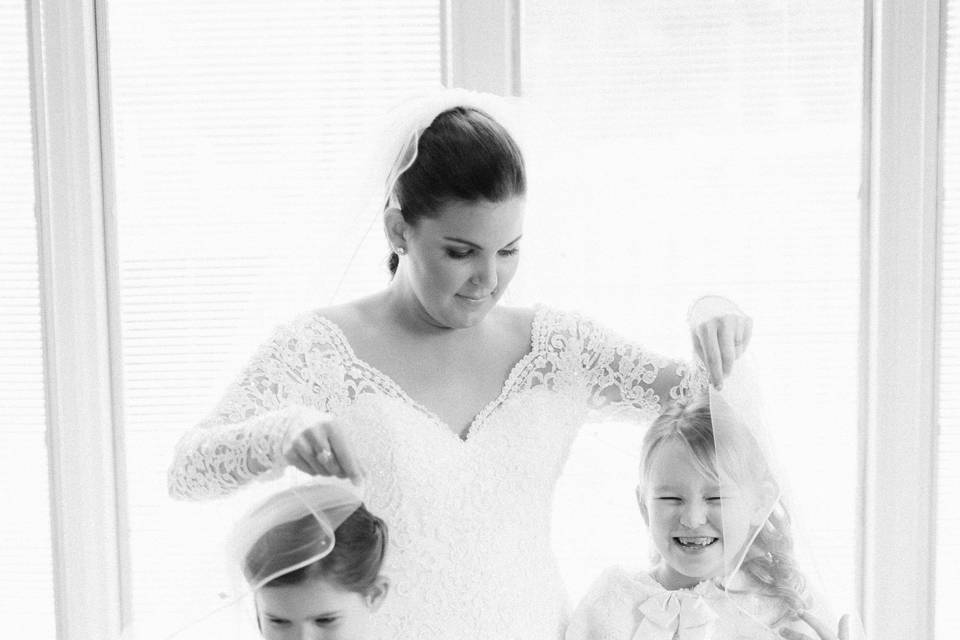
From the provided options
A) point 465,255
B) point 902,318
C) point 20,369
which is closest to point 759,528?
point 465,255

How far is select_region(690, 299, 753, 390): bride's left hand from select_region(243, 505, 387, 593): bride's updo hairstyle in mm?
581

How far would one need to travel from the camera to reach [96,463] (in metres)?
2.65

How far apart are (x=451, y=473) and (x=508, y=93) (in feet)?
3.81

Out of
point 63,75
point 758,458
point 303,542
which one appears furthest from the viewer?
point 63,75

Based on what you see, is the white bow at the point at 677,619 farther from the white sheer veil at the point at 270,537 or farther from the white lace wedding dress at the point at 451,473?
the white sheer veil at the point at 270,537

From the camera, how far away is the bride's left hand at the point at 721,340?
1694 millimetres

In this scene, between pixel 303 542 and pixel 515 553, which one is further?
pixel 515 553

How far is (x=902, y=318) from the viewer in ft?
8.34

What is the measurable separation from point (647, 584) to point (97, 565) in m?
1.54

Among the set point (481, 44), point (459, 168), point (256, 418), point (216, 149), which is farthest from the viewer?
point (216, 149)

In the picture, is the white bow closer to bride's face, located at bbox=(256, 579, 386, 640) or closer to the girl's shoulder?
the girl's shoulder

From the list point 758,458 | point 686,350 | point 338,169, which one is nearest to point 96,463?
point 338,169

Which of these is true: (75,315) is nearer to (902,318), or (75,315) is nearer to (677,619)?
(677,619)

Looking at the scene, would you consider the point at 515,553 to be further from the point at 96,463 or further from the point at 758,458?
the point at 96,463
